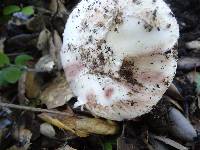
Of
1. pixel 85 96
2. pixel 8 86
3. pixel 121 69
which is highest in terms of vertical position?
pixel 121 69

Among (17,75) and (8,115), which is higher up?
(17,75)

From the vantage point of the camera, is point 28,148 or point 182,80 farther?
point 182,80

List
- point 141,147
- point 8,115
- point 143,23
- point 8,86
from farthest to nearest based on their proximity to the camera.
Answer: point 8,86 < point 8,115 < point 141,147 < point 143,23

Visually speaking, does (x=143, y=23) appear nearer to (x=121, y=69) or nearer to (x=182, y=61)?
(x=121, y=69)

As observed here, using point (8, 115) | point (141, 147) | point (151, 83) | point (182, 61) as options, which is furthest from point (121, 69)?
point (8, 115)

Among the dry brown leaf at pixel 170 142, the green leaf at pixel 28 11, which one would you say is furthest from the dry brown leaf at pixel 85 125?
the green leaf at pixel 28 11

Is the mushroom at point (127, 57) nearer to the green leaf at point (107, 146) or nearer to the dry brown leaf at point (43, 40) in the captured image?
the green leaf at point (107, 146)

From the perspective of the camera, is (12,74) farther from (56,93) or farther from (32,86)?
(56,93)

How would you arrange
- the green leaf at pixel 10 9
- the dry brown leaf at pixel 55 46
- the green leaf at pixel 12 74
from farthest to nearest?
the green leaf at pixel 10 9, the dry brown leaf at pixel 55 46, the green leaf at pixel 12 74
